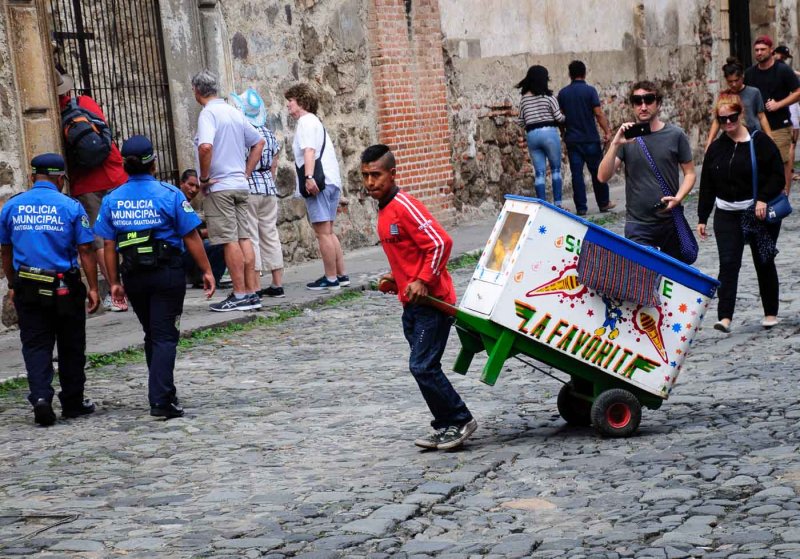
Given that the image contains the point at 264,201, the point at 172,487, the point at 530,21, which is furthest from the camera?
the point at 530,21

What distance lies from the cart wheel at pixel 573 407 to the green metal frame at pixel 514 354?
0.05 metres

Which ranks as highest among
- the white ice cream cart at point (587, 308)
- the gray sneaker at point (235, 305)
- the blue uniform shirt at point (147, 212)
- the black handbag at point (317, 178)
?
the blue uniform shirt at point (147, 212)

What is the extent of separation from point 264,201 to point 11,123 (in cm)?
223

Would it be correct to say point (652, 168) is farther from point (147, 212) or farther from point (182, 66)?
point (182, 66)

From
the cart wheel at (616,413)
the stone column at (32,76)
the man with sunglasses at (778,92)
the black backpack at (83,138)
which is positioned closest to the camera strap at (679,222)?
the cart wheel at (616,413)

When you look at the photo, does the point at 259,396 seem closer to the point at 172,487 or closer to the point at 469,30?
the point at 172,487

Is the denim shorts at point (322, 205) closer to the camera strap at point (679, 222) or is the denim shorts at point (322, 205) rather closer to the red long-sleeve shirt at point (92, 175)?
the red long-sleeve shirt at point (92, 175)

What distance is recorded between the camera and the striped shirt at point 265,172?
37.1ft

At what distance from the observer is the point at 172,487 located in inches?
232

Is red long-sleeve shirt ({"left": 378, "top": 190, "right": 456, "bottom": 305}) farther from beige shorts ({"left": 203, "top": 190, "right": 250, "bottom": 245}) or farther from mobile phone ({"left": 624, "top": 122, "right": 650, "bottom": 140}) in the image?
beige shorts ({"left": 203, "top": 190, "right": 250, "bottom": 245})

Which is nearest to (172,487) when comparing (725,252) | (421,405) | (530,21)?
(421,405)

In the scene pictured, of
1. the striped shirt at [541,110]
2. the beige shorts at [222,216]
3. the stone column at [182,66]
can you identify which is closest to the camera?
the beige shorts at [222,216]

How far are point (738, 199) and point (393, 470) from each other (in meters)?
3.73

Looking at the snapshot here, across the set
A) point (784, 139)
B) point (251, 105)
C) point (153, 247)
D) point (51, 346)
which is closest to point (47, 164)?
point (153, 247)
